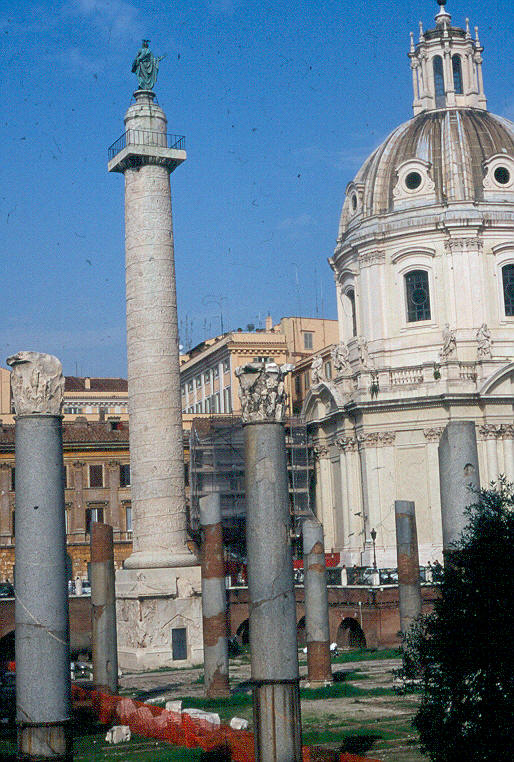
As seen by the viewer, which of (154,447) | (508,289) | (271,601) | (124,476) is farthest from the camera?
(124,476)

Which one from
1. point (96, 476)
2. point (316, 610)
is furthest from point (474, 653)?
point (96, 476)

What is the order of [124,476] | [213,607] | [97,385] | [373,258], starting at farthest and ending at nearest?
[97,385]
[124,476]
[373,258]
[213,607]

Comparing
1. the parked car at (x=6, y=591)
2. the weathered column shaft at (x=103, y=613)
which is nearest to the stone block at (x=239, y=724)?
the weathered column shaft at (x=103, y=613)

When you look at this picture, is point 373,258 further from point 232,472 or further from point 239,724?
point 239,724

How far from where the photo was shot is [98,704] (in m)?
23.5

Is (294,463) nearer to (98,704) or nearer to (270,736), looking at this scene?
(98,704)

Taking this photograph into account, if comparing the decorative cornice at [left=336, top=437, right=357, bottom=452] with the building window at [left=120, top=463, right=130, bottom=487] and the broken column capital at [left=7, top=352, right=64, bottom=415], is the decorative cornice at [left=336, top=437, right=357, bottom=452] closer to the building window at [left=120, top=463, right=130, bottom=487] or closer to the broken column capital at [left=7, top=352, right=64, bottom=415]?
the building window at [left=120, top=463, right=130, bottom=487]

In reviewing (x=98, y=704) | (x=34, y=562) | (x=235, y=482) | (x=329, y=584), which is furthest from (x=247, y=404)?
(x=235, y=482)

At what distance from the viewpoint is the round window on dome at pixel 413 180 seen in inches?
2105

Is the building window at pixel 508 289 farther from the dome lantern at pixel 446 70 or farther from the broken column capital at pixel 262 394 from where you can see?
the broken column capital at pixel 262 394

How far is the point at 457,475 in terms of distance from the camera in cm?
1836

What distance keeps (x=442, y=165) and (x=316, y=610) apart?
29.2 m

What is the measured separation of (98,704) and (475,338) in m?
31.6

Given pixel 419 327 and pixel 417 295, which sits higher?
pixel 417 295
